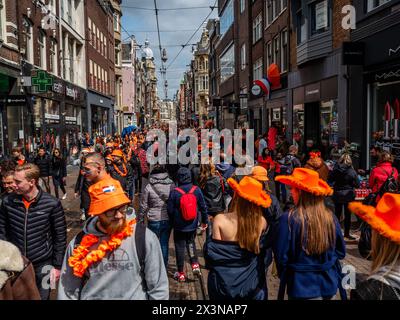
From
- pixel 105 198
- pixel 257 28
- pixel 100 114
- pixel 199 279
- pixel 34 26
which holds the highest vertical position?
pixel 257 28

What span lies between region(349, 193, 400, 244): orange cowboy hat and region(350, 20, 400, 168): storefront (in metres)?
9.86

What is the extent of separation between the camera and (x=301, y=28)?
18.7 meters

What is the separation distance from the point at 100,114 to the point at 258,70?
16199mm

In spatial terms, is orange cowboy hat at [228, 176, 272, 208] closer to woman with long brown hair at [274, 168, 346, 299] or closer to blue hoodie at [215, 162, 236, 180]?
woman with long brown hair at [274, 168, 346, 299]

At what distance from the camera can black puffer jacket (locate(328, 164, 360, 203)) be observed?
7652 millimetres

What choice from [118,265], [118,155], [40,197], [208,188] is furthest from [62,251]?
[118,155]

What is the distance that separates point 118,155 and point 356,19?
963cm

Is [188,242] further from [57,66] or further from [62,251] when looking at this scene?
[57,66]

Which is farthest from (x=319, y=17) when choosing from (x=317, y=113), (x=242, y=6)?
(x=242, y=6)

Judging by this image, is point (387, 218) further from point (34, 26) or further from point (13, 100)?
point (34, 26)

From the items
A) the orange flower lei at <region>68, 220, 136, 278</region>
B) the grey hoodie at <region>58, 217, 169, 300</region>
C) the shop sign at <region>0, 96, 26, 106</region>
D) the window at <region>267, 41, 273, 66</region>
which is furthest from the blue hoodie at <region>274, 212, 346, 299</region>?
the window at <region>267, 41, 273, 66</region>
